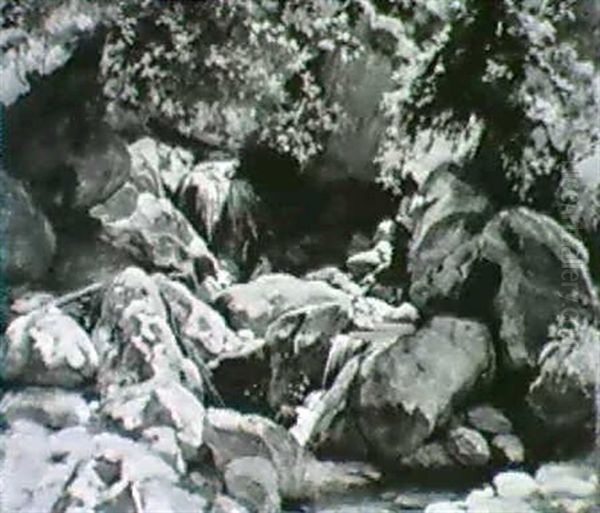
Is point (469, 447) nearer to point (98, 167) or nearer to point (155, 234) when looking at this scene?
point (155, 234)

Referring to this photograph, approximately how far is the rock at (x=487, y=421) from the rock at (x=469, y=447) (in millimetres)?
11

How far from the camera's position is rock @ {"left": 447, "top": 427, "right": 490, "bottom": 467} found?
4.51 feet

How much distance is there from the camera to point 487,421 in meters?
1.38

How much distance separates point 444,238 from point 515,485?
34cm

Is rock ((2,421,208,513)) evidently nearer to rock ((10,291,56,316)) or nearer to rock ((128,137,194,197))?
rock ((10,291,56,316))

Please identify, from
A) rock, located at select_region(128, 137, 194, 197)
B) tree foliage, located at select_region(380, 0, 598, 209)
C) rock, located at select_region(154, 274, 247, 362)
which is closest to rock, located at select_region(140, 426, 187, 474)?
rock, located at select_region(154, 274, 247, 362)

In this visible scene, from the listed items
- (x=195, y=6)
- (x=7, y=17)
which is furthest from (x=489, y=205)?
(x=7, y=17)

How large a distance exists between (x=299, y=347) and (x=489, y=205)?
32cm

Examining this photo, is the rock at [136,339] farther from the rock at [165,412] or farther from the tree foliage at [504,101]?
the tree foliage at [504,101]

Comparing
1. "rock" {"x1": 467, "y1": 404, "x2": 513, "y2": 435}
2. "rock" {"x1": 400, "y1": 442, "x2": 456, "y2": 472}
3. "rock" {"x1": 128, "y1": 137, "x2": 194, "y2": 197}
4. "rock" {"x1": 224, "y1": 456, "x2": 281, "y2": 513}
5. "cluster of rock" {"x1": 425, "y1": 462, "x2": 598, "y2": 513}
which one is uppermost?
"rock" {"x1": 128, "y1": 137, "x2": 194, "y2": 197}

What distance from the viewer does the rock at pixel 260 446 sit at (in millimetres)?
1376

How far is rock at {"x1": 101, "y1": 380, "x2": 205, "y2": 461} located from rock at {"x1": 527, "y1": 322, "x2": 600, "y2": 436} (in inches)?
17.6

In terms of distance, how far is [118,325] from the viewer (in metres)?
1.42

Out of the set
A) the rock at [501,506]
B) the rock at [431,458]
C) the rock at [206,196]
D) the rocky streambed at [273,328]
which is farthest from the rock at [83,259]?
the rock at [501,506]
